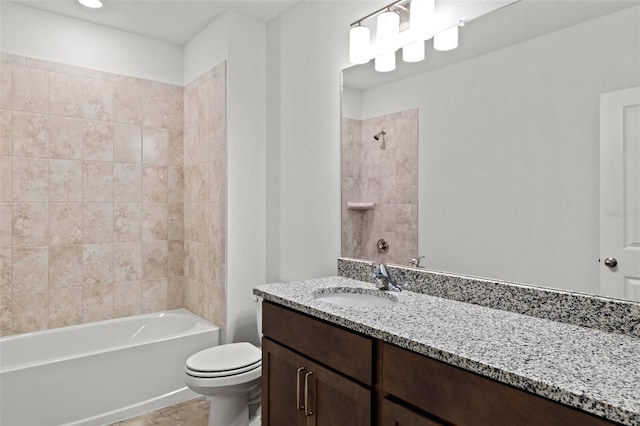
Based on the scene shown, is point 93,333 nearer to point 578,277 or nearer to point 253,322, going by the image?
point 253,322

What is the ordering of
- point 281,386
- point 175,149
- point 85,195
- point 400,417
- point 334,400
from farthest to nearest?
point 175,149
point 85,195
point 281,386
point 334,400
point 400,417

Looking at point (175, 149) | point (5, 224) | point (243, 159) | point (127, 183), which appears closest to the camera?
point (5, 224)

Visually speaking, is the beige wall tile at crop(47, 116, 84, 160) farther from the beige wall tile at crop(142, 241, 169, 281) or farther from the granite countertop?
the granite countertop

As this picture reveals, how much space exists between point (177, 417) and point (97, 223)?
4.85 feet

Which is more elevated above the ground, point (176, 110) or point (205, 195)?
point (176, 110)

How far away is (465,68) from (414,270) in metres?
0.89

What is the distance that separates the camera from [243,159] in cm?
273

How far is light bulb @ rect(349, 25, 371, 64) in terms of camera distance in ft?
6.55

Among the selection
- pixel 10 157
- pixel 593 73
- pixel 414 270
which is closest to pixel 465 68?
pixel 593 73

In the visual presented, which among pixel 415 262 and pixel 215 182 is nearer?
pixel 415 262

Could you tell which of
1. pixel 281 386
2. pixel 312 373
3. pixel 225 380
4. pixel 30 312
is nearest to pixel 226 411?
pixel 225 380

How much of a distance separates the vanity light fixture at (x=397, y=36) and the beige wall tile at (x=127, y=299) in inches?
91.6

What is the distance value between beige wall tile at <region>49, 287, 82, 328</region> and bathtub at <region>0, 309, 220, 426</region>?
0.22ft

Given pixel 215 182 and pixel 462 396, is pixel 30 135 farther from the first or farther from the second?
pixel 462 396
